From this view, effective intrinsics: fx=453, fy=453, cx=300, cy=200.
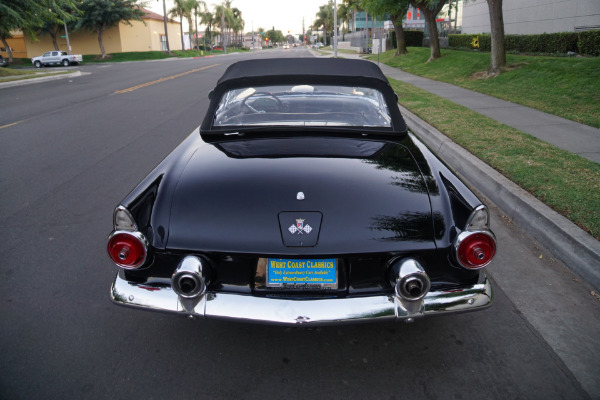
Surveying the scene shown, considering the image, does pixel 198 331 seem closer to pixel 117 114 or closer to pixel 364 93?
pixel 364 93

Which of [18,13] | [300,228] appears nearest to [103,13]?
[18,13]

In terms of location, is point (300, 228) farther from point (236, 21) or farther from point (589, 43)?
point (236, 21)

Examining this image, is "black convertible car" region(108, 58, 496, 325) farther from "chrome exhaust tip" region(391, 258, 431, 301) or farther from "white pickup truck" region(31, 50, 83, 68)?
"white pickup truck" region(31, 50, 83, 68)

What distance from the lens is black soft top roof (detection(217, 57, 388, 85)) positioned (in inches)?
138

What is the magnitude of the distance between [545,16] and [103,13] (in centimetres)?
4761

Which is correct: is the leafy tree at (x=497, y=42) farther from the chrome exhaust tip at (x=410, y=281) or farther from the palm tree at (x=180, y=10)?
the palm tree at (x=180, y=10)

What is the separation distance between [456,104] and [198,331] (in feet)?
33.1

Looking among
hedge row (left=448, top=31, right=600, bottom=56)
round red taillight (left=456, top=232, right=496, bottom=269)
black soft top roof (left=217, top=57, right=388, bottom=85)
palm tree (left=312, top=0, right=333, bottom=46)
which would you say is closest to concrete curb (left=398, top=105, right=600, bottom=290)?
round red taillight (left=456, top=232, right=496, bottom=269)

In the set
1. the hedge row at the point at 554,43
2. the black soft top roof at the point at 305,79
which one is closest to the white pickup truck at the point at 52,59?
the hedge row at the point at 554,43

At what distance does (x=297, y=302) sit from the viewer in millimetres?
2260

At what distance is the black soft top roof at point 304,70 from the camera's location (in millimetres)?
3506

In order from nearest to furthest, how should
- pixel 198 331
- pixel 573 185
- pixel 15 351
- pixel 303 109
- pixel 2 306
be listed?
pixel 15 351 → pixel 198 331 → pixel 2 306 → pixel 303 109 → pixel 573 185

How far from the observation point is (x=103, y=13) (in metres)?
52.8

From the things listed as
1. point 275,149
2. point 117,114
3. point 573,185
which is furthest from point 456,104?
point 275,149
